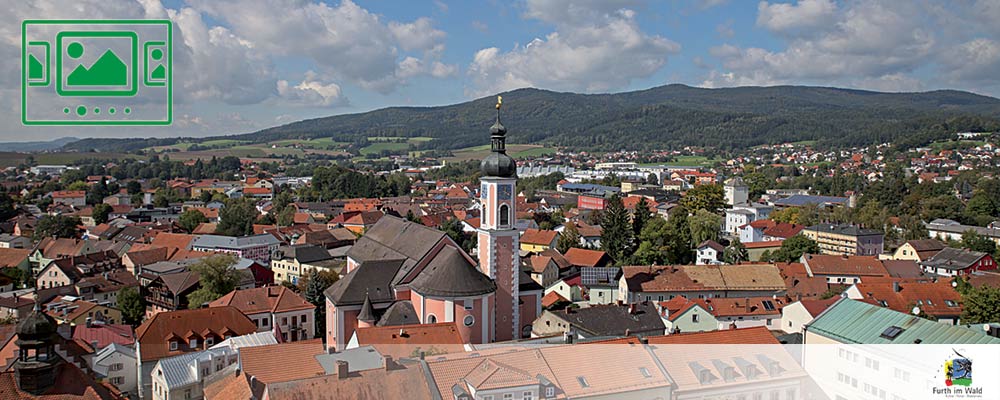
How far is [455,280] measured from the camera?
2752cm

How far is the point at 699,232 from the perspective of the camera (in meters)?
59.8

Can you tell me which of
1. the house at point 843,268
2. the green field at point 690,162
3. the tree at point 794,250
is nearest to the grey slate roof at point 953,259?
the house at point 843,268

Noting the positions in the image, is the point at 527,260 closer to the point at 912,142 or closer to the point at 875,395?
the point at 875,395

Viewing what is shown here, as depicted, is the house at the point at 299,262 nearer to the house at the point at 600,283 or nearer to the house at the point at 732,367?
the house at the point at 600,283

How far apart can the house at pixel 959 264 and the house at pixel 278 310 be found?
41.4 meters

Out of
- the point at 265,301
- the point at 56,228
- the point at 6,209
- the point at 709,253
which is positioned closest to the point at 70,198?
the point at 6,209

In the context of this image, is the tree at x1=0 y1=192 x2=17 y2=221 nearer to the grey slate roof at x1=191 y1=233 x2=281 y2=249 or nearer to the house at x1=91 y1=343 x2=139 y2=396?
the grey slate roof at x1=191 y1=233 x2=281 y2=249

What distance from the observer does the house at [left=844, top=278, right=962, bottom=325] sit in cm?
3397

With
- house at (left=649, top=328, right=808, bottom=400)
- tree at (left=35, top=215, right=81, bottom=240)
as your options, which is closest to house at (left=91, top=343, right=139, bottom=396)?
house at (left=649, top=328, right=808, bottom=400)

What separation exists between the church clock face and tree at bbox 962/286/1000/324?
19.8m

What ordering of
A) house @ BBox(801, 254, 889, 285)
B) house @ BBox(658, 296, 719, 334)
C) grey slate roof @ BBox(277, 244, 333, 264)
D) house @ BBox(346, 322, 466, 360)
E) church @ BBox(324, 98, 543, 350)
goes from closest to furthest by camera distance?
house @ BBox(346, 322, 466, 360) < church @ BBox(324, 98, 543, 350) < house @ BBox(658, 296, 719, 334) < house @ BBox(801, 254, 889, 285) < grey slate roof @ BBox(277, 244, 333, 264)

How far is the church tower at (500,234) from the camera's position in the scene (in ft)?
94.2

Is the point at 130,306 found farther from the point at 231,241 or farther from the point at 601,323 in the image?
the point at 601,323

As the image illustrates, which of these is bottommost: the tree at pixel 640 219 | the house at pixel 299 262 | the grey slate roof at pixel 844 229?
the house at pixel 299 262
